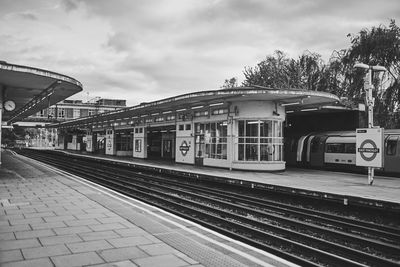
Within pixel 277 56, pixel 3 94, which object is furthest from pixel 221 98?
pixel 277 56

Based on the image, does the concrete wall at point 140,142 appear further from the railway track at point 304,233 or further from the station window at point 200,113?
the railway track at point 304,233

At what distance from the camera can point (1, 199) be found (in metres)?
9.31

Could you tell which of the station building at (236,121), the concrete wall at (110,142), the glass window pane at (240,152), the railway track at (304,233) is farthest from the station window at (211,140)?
the concrete wall at (110,142)

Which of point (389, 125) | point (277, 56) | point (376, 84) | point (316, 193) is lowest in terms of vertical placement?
point (316, 193)

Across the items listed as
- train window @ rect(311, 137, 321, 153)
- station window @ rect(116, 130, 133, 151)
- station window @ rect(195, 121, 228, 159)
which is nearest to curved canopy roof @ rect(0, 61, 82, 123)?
station window @ rect(195, 121, 228, 159)

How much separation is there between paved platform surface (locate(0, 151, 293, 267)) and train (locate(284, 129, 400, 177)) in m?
13.5

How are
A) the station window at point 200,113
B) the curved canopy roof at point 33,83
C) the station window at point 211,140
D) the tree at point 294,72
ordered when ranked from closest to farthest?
1. the curved canopy roof at point 33,83
2. the station window at point 211,140
3. the station window at point 200,113
4. the tree at point 294,72

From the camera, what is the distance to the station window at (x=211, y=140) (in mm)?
20516

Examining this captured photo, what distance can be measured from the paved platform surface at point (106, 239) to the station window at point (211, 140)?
11.9 meters

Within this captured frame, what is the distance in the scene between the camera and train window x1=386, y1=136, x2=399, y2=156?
17.1m

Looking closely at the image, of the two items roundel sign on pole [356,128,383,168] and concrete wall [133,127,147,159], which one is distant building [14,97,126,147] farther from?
roundel sign on pole [356,128,383,168]

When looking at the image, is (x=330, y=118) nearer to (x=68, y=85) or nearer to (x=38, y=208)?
(x=68, y=85)

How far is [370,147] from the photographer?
13.6 m

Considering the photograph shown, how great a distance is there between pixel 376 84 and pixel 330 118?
6.55 meters
